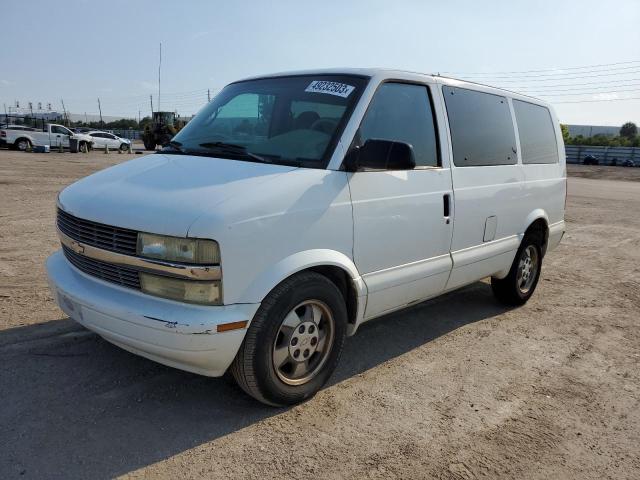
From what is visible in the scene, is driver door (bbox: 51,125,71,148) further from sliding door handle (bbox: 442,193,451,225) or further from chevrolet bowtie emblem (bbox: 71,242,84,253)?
sliding door handle (bbox: 442,193,451,225)

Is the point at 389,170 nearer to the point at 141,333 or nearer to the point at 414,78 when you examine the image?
the point at 414,78

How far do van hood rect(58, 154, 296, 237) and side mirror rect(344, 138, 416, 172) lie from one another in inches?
15.6

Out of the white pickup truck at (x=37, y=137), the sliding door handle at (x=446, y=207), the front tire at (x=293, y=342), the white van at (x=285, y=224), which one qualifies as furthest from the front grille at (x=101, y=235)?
the white pickup truck at (x=37, y=137)

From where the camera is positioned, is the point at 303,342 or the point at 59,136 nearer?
the point at 303,342

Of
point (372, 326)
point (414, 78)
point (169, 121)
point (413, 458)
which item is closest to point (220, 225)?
point (413, 458)

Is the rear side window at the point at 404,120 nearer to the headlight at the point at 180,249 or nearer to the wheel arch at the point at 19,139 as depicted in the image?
the headlight at the point at 180,249

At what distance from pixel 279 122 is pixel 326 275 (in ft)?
3.72

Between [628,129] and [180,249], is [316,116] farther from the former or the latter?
[628,129]

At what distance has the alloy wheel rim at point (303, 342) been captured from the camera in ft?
10.3

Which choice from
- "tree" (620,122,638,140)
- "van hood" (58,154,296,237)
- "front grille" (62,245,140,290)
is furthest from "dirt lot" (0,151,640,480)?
"tree" (620,122,638,140)

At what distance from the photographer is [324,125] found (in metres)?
3.45

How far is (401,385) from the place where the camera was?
3637 mm

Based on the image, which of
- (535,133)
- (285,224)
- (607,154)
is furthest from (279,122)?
(607,154)

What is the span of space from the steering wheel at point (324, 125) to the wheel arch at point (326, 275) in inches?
32.2
